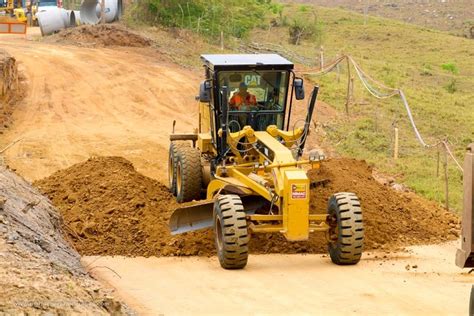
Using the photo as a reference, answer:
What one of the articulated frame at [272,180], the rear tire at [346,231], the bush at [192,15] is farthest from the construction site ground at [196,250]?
the bush at [192,15]

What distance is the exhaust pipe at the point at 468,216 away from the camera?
8047 millimetres

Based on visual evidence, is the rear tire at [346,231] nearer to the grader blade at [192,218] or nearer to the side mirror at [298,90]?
the grader blade at [192,218]

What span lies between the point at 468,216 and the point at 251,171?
22.6 ft

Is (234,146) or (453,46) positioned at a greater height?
(234,146)

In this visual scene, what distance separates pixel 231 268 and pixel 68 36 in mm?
26893

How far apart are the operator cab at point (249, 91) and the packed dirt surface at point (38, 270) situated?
3.46 m

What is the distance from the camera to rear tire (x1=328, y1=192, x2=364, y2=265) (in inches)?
526

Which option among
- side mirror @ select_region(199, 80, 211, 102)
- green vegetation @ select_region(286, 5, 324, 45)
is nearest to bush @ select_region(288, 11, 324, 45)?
green vegetation @ select_region(286, 5, 324, 45)

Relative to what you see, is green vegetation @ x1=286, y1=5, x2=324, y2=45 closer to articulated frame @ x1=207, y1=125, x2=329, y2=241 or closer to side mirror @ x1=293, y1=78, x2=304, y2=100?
side mirror @ x1=293, y1=78, x2=304, y2=100

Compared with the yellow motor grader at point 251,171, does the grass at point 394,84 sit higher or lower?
lower

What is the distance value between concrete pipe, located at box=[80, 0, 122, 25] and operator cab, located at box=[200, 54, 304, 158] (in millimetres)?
29233

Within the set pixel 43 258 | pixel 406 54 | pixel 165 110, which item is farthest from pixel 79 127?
pixel 406 54

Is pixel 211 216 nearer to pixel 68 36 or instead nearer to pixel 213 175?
pixel 213 175

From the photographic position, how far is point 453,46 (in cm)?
5188
